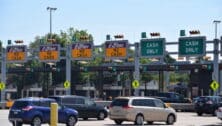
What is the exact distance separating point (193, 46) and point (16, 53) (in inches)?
827

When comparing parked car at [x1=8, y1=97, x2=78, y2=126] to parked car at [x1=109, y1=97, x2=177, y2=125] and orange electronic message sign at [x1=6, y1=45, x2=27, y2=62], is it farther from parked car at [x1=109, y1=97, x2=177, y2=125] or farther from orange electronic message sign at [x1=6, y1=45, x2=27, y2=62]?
orange electronic message sign at [x1=6, y1=45, x2=27, y2=62]

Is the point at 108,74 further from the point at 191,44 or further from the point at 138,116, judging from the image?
the point at 138,116

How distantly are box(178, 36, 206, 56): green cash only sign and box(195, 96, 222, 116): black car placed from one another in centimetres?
614

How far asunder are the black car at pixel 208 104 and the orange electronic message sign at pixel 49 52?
18.9 meters

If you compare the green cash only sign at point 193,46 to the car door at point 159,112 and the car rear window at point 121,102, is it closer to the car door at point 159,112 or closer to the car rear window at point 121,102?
the car door at point 159,112

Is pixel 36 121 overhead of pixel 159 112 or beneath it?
beneath

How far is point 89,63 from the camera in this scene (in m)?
92.5

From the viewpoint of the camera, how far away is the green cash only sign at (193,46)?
4647cm

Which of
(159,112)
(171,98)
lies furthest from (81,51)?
(159,112)

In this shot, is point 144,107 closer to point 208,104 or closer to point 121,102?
point 121,102

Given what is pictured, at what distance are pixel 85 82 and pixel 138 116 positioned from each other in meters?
66.4

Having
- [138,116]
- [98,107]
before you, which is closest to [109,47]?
[98,107]

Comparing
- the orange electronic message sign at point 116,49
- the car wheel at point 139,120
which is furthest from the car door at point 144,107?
the orange electronic message sign at point 116,49

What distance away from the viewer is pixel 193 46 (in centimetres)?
4669
